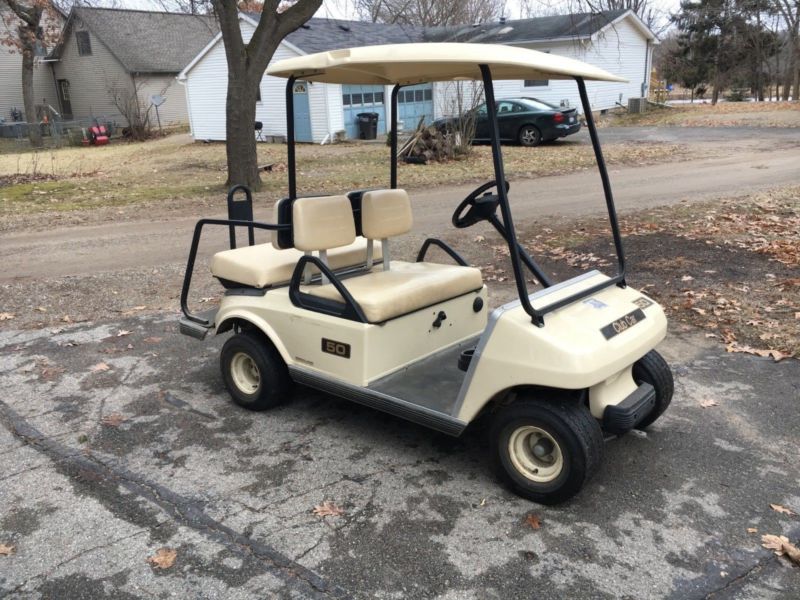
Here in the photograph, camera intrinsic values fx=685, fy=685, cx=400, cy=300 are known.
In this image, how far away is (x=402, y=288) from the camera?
3.82 m

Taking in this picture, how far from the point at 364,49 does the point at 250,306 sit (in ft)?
5.50

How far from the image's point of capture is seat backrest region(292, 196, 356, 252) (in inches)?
155

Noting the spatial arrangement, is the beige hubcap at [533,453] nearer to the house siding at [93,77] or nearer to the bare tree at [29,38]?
the bare tree at [29,38]

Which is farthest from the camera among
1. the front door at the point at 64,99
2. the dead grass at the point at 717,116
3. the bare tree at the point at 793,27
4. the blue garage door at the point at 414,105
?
the front door at the point at 64,99

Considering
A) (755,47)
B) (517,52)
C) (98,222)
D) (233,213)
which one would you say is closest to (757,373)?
(517,52)

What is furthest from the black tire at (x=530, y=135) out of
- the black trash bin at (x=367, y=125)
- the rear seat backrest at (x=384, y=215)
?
the rear seat backrest at (x=384, y=215)

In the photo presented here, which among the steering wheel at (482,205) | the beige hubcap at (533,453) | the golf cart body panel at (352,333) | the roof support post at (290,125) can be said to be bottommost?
the beige hubcap at (533,453)

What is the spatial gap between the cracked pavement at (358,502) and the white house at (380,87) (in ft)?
61.7

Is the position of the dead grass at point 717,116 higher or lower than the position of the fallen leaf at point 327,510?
higher

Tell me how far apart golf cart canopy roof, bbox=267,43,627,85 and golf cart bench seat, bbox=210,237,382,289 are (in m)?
1.08

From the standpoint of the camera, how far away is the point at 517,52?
3.24m

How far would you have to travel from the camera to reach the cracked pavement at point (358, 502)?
268cm

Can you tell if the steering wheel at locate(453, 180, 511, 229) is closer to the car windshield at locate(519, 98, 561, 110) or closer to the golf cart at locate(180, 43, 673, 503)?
the golf cart at locate(180, 43, 673, 503)

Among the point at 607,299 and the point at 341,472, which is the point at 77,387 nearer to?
the point at 341,472
